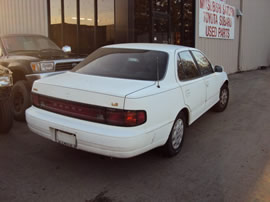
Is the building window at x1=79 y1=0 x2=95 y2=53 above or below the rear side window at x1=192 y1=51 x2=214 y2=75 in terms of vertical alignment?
above

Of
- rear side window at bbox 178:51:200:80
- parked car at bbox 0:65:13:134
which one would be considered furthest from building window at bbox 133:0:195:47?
parked car at bbox 0:65:13:134

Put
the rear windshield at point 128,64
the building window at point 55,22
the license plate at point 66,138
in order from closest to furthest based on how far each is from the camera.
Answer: the license plate at point 66,138, the rear windshield at point 128,64, the building window at point 55,22

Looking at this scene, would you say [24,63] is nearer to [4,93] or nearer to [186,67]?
[4,93]

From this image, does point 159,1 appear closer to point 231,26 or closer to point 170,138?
point 231,26

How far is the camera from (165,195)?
10.5 ft

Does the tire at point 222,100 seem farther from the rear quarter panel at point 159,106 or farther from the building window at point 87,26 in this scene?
the building window at point 87,26

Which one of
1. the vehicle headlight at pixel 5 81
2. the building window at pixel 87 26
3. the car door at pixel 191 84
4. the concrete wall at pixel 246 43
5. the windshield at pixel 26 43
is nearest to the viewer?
the car door at pixel 191 84

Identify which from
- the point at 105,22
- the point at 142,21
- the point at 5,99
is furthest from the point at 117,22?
the point at 5,99

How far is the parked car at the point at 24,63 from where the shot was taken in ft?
18.4

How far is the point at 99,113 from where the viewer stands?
3.33 metres

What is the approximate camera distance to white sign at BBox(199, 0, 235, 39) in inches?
523

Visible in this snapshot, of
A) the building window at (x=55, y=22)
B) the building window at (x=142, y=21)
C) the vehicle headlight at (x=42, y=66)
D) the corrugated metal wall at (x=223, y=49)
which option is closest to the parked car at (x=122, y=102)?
the vehicle headlight at (x=42, y=66)

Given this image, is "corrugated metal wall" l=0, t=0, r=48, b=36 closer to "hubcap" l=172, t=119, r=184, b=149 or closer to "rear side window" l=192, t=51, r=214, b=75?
"rear side window" l=192, t=51, r=214, b=75

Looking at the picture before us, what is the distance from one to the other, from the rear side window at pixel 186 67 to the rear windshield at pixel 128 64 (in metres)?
0.35
